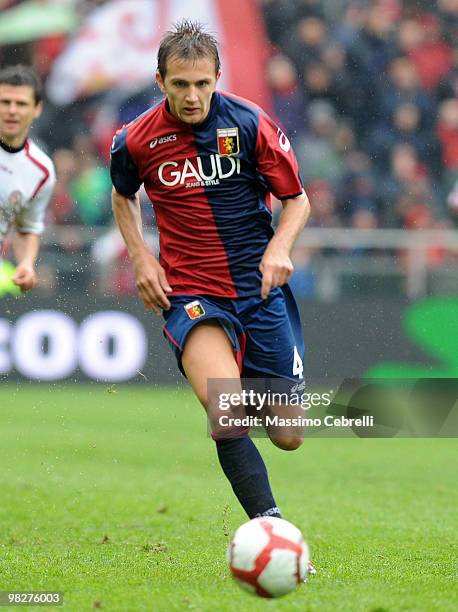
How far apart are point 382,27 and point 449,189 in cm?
232

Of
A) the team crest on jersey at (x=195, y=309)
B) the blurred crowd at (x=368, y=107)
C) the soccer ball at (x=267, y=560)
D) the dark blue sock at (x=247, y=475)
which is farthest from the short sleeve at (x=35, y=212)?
the blurred crowd at (x=368, y=107)

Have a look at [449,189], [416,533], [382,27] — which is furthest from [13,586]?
[382,27]

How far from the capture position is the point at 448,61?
15844 millimetres

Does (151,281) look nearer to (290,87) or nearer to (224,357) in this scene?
(224,357)

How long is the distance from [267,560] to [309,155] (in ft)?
34.8

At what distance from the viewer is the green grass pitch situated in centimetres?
492

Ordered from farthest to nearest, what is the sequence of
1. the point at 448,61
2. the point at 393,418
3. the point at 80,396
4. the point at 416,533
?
the point at 448,61 < the point at 80,396 < the point at 393,418 < the point at 416,533

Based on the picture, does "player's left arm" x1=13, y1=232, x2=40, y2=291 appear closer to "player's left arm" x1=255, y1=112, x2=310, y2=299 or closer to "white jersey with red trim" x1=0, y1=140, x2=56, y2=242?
"white jersey with red trim" x1=0, y1=140, x2=56, y2=242

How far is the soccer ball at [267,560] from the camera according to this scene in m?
4.42

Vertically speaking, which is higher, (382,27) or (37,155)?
(382,27)

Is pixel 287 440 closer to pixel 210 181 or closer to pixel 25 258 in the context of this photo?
pixel 210 181

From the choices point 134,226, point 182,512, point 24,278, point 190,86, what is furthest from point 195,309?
point 182,512

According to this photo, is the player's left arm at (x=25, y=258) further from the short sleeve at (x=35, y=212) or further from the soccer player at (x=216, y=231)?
the soccer player at (x=216, y=231)

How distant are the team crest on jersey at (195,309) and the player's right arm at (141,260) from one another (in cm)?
12
